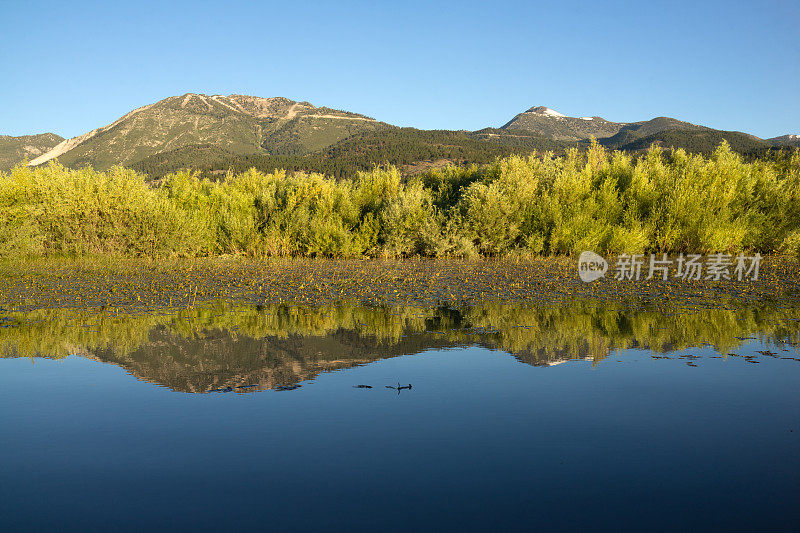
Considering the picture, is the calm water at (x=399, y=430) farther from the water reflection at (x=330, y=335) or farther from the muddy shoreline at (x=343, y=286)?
the muddy shoreline at (x=343, y=286)

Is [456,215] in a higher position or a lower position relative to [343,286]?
higher

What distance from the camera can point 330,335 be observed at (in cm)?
1211

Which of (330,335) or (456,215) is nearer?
(330,335)

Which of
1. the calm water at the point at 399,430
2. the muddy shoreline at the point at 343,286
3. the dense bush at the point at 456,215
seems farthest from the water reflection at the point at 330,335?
the dense bush at the point at 456,215

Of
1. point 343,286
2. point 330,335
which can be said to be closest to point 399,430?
point 330,335

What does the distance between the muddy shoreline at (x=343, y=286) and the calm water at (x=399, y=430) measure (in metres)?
4.67

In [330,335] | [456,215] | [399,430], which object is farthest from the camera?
[456,215]

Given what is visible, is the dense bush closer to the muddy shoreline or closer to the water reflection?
the muddy shoreline

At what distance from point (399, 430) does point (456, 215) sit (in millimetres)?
28581

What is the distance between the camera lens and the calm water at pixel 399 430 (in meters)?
4.89

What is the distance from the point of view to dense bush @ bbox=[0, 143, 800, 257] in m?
29.6

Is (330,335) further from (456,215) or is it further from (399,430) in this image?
(456,215)

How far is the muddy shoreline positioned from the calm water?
184 inches

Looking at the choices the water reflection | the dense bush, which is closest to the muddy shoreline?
the water reflection
